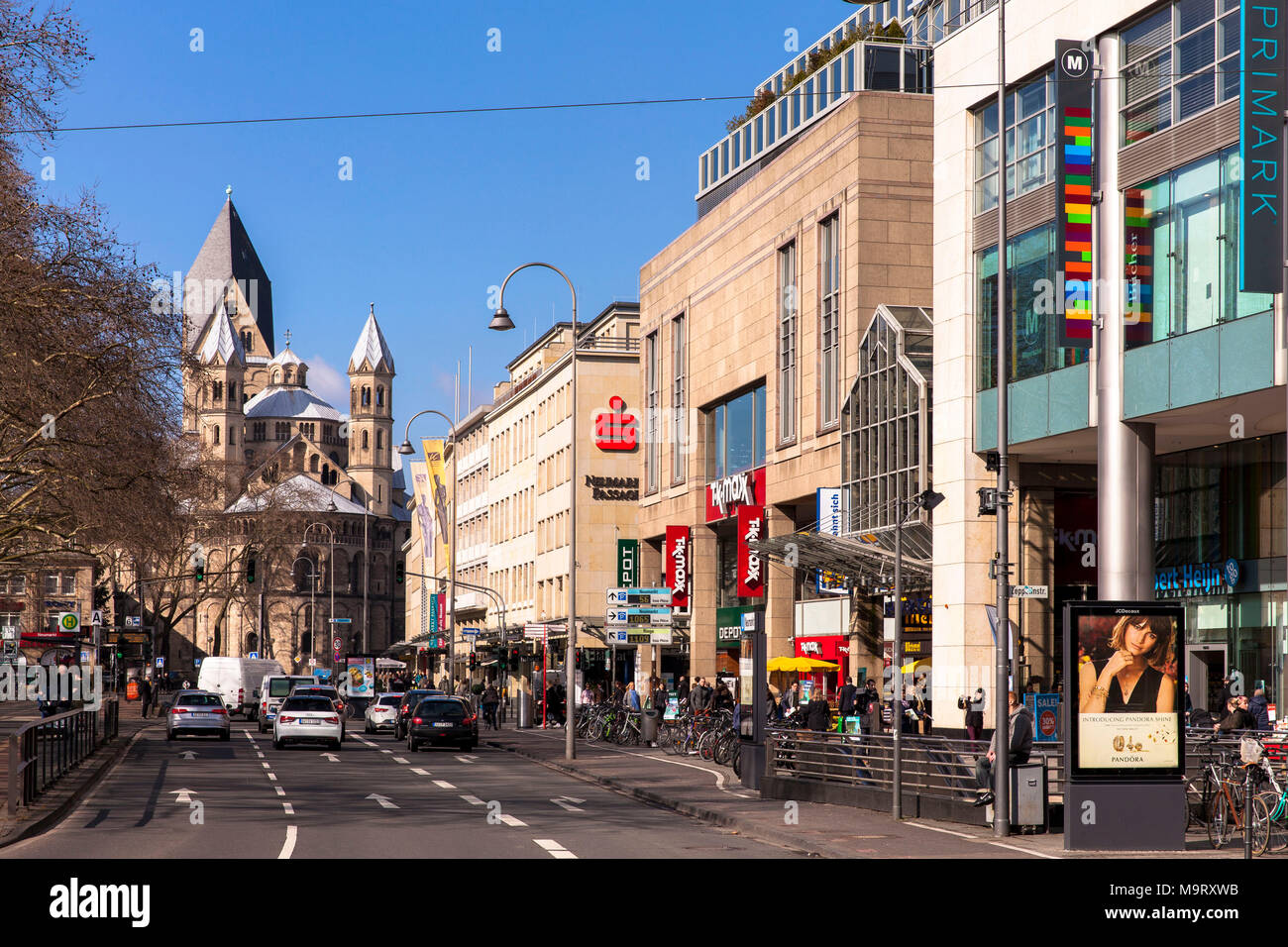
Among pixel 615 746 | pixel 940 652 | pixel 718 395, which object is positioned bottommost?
pixel 615 746

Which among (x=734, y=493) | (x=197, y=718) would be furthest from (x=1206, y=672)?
(x=197, y=718)

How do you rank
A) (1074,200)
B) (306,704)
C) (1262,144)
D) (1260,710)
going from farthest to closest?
1. (306,704)
2. (1074,200)
3. (1260,710)
4. (1262,144)

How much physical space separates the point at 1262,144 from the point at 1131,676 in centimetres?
989

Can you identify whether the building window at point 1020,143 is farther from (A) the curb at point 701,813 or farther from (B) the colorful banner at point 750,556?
(B) the colorful banner at point 750,556

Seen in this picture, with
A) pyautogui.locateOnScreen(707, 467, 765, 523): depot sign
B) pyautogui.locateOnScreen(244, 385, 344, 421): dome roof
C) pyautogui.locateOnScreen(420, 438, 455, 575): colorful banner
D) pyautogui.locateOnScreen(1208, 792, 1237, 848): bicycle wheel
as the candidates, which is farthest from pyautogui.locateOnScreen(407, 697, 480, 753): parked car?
pyautogui.locateOnScreen(244, 385, 344, 421): dome roof

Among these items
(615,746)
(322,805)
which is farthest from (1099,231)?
(615,746)

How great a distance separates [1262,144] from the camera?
78.6 ft

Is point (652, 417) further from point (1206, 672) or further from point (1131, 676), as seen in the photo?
point (1131, 676)

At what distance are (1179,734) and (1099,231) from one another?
41.8ft

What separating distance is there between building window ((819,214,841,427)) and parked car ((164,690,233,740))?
18.3m
